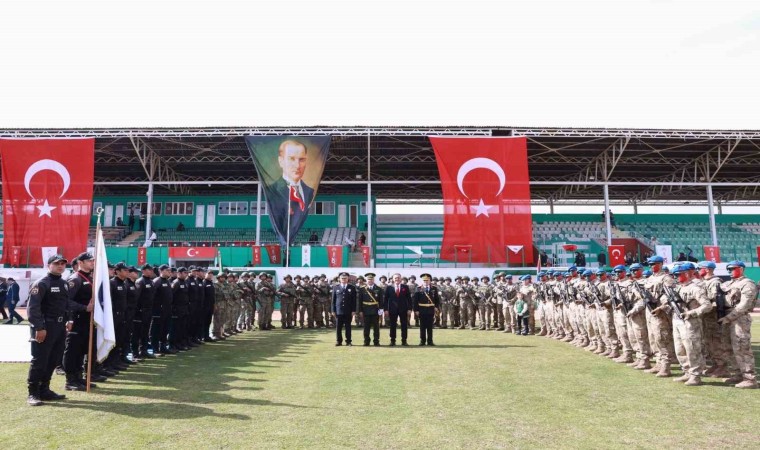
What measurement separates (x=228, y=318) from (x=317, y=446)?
33.1 feet

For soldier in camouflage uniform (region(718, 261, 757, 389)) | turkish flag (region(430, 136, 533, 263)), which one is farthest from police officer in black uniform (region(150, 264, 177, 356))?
turkish flag (region(430, 136, 533, 263))

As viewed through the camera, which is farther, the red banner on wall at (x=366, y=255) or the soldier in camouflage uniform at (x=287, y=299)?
the red banner on wall at (x=366, y=255)

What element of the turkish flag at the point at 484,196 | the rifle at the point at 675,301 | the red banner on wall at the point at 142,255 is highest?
the turkish flag at the point at 484,196

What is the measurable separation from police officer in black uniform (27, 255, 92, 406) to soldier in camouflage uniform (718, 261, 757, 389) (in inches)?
323

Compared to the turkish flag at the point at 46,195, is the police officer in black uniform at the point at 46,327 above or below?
below

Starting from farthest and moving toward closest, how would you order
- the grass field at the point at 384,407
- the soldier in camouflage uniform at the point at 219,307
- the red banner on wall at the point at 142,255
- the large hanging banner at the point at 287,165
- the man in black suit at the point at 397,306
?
the red banner on wall at the point at 142,255
the large hanging banner at the point at 287,165
the soldier in camouflage uniform at the point at 219,307
the man in black suit at the point at 397,306
the grass field at the point at 384,407

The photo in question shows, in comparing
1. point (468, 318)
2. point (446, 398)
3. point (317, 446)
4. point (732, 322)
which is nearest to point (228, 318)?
point (468, 318)

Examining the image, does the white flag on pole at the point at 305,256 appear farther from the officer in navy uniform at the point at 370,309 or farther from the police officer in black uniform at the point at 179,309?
the police officer in black uniform at the point at 179,309

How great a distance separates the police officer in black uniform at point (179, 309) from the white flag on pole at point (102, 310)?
3.33m

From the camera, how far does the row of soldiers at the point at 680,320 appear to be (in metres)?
6.61

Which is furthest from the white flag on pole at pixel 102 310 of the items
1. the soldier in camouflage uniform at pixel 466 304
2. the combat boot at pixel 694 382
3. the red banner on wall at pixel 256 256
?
the red banner on wall at pixel 256 256

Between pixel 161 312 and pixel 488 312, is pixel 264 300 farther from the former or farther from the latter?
pixel 488 312

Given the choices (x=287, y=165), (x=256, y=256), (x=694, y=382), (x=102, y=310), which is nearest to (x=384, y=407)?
(x=102, y=310)

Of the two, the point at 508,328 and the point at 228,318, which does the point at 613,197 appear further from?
the point at 228,318
